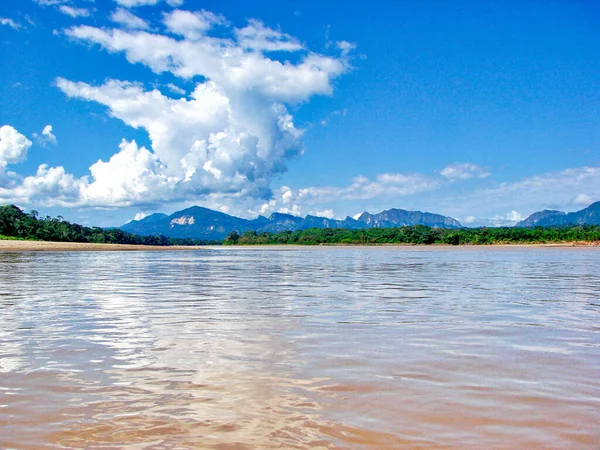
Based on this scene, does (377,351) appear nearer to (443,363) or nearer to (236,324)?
(443,363)


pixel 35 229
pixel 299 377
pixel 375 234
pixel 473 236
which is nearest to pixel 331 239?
pixel 375 234

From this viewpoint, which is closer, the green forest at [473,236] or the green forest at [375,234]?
the green forest at [375,234]

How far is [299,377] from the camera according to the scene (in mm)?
7086

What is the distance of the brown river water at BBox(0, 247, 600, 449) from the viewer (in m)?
A: 5.04

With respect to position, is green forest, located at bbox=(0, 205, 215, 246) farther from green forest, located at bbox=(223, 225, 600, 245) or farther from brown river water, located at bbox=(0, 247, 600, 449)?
brown river water, located at bbox=(0, 247, 600, 449)

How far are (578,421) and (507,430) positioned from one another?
0.93 meters

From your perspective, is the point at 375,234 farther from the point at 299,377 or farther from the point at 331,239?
the point at 299,377

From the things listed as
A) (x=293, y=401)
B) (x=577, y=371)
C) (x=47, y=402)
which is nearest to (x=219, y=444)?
(x=293, y=401)

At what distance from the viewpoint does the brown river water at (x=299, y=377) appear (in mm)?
5043

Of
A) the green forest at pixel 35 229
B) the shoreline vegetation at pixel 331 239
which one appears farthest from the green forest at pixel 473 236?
the green forest at pixel 35 229

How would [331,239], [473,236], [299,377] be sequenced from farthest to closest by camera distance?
1. [331,239]
2. [473,236]
3. [299,377]

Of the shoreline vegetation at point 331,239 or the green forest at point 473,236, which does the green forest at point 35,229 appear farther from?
the green forest at point 473,236

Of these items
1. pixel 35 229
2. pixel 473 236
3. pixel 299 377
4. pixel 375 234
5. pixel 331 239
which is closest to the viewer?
pixel 299 377

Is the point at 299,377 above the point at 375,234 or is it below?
below
